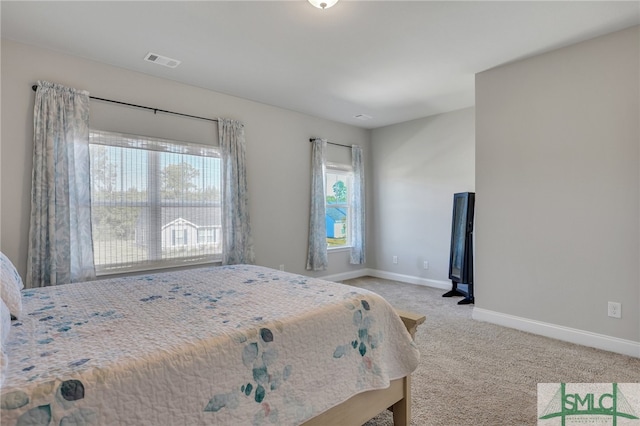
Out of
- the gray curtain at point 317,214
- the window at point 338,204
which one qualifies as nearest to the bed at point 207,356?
the gray curtain at point 317,214

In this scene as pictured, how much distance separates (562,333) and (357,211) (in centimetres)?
326

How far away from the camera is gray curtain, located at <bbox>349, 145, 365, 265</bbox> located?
559cm

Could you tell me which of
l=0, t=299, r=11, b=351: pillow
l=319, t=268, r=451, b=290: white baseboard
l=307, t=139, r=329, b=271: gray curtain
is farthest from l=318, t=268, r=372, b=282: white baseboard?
l=0, t=299, r=11, b=351: pillow

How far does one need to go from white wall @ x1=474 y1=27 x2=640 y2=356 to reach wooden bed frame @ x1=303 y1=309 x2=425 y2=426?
1.98 m

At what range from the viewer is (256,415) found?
116cm

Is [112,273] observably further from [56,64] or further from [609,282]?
[609,282]

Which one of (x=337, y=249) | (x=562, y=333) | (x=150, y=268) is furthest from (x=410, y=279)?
(x=150, y=268)

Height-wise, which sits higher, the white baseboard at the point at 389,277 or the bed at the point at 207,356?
the bed at the point at 207,356

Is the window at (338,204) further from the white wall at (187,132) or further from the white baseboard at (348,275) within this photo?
→ the white baseboard at (348,275)

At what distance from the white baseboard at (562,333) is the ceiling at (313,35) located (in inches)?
96.8

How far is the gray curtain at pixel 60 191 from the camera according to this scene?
110 inches

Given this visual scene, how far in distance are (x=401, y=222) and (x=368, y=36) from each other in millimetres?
3328

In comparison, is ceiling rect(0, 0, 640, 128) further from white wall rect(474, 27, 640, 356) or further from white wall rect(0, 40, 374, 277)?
white wall rect(474, 27, 640, 356)

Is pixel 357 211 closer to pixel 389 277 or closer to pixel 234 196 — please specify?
pixel 389 277
